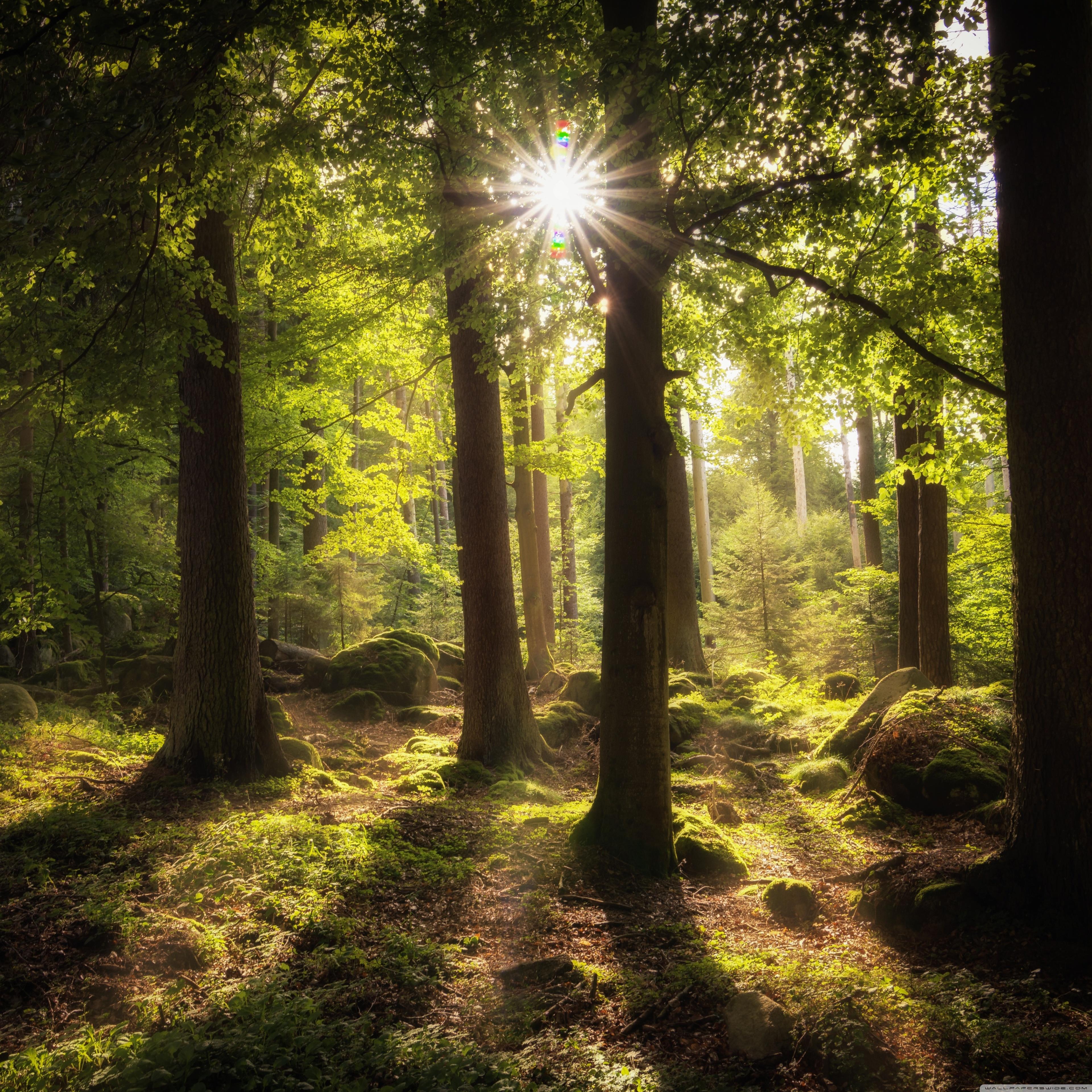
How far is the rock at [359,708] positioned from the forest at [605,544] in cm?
179

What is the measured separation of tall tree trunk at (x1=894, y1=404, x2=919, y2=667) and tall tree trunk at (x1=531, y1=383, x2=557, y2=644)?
8.21 metres

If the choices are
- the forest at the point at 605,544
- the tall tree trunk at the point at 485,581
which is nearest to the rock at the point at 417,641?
the forest at the point at 605,544

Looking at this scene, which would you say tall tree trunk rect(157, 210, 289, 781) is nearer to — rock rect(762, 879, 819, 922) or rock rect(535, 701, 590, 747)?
rock rect(535, 701, 590, 747)

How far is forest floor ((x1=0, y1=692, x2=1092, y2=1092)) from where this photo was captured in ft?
10.2

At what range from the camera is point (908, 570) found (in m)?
10.5

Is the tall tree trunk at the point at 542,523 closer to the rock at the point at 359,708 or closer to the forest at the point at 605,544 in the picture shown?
the rock at the point at 359,708

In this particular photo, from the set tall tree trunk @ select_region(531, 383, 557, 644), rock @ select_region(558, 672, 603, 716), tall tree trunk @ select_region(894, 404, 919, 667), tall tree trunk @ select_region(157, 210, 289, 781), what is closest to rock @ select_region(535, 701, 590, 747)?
rock @ select_region(558, 672, 603, 716)

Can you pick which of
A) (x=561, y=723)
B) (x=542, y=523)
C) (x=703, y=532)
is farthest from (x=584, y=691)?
(x=703, y=532)

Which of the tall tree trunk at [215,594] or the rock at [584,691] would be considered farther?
the rock at [584,691]

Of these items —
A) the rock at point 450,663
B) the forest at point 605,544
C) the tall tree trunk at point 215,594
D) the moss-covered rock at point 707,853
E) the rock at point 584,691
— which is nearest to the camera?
the forest at point 605,544

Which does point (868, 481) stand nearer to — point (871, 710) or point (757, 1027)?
point (871, 710)

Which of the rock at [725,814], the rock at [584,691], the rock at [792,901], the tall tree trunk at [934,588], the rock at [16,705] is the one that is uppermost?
the tall tree trunk at [934,588]

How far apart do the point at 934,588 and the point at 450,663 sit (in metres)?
10.6

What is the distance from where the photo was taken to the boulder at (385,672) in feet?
44.3
